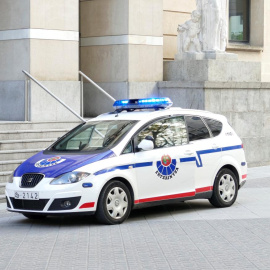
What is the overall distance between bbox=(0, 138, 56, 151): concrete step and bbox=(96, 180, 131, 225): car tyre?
4.59 metres

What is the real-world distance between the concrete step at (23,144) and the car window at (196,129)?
4.18 meters

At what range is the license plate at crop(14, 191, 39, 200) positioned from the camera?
11.2 meters

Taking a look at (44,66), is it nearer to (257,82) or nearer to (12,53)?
(12,53)

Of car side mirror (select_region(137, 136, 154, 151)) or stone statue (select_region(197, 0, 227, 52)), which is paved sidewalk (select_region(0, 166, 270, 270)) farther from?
stone statue (select_region(197, 0, 227, 52))

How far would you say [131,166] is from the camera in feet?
38.4

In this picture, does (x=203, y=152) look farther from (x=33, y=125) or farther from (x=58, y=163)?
(x=33, y=125)

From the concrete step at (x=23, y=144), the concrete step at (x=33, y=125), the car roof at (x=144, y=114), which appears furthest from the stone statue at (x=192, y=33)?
the car roof at (x=144, y=114)

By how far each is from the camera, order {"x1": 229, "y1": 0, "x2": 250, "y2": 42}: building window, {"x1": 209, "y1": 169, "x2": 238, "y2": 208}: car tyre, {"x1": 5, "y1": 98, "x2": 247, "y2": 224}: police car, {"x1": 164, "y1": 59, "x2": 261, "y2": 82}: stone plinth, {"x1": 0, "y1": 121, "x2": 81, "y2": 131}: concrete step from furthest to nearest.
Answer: {"x1": 229, "y1": 0, "x2": 250, "y2": 42}: building window
{"x1": 164, "y1": 59, "x2": 261, "y2": 82}: stone plinth
{"x1": 0, "y1": 121, "x2": 81, "y2": 131}: concrete step
{"x1": 209, "y1": 169, "x2": 238, "y2": 208}: car tyre
{"x1": 5, "y1": 98, "x2": 247, "y2": 224}: police car

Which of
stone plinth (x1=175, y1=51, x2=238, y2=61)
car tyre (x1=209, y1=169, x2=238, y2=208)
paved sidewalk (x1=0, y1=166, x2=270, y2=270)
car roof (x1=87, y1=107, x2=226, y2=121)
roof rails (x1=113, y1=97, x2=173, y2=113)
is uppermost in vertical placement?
stone plinth (x1=175, y1=51, x2=238, y2=61)

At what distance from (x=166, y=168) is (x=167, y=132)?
62 cm

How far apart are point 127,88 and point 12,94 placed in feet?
10.1

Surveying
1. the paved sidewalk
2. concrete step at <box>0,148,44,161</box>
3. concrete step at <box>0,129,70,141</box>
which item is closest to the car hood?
the paved sidewalk

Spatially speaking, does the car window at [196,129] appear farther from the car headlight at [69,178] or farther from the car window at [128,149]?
the car headlight at [69,178]

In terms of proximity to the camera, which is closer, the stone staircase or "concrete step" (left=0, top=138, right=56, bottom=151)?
the stone staircase
